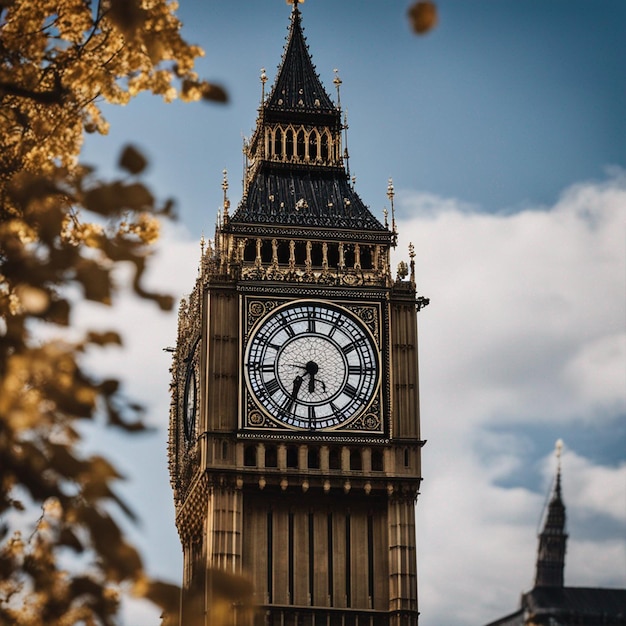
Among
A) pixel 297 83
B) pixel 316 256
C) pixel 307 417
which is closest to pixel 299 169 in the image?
pixel 297 83

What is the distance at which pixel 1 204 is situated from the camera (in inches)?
571

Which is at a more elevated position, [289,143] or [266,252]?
[289,143]

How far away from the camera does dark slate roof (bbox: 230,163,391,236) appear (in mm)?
48906

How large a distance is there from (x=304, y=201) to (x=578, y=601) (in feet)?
47.1

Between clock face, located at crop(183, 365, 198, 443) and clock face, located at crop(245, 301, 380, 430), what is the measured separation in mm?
2942

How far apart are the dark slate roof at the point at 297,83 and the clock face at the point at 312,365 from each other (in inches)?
324

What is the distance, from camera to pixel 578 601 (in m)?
43.8

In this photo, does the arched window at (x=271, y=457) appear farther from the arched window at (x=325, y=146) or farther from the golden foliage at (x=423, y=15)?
the golden foliage at (x=423, y=15)

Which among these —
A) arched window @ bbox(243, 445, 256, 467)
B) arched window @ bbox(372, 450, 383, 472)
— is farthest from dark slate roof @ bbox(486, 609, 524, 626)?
arched window @ bbox(243, 445, 256, 467)

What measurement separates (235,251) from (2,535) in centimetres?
3582

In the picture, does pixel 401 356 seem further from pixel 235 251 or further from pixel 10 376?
pixel 10 376

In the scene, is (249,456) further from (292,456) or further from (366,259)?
(366,259)

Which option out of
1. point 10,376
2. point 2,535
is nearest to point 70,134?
point 2,535

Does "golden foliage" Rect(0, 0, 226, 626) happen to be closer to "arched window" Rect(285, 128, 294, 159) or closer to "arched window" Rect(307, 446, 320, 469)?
"arched window" Rect(307, 446, 320, 469)
